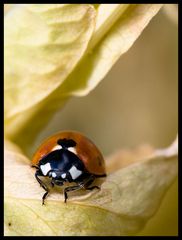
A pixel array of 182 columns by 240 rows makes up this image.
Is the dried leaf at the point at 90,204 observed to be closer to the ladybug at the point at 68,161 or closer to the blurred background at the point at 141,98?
the ladybug at the point at 68,161

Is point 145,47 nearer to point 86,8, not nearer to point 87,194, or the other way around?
point 86,8

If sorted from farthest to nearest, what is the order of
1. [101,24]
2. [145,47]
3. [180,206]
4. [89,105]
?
[89,105] < [145,47] < [180,206] < [101,24]

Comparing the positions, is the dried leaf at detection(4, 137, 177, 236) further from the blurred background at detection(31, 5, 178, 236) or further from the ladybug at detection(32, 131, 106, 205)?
the blurred background at detection(31, 5, 178, 236)

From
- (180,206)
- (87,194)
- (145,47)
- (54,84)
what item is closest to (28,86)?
(54,84)

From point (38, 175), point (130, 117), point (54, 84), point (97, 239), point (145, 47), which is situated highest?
point (145, 47)

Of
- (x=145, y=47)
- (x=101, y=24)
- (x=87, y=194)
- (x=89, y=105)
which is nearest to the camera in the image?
(x=87, y=194)

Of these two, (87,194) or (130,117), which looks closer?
(87,194)

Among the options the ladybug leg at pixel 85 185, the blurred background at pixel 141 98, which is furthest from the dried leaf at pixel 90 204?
the blurred background at pixel 141 98
